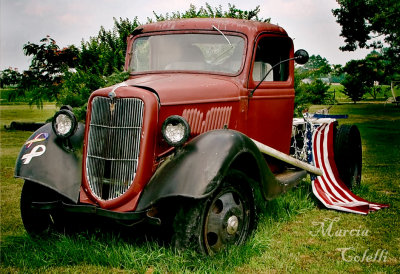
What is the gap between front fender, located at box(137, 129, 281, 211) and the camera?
295 centimetres

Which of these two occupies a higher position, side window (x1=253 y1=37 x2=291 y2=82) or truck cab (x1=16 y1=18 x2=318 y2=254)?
side window (x1=253 y1=37 x2=291 y2=82)

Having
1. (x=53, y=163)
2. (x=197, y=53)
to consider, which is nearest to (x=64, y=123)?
(x=53, y=163)

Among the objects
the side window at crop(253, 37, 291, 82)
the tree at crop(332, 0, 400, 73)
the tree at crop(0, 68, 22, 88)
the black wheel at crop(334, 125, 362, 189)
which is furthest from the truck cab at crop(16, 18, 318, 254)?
the tree at crop(332, 0, 400, 73)

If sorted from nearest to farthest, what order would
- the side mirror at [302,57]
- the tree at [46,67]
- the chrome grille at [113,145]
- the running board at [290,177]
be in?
1. the chrome grille at [113,145]
2. the running board at [290,177]
3. the side mirror at [302,57]
4. the tree at [46,67]

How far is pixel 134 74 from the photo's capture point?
4.57 meters

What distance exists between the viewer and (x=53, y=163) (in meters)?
3.52

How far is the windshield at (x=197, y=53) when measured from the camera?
14.1 ft

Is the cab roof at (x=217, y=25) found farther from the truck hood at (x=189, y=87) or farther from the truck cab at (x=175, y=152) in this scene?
the truck hood at (x=189, y=87)

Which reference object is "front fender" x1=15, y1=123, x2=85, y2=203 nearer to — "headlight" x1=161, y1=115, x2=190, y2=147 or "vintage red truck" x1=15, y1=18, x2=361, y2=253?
"vintage red truck" x1=15, y1=18, x2=361, y2=253

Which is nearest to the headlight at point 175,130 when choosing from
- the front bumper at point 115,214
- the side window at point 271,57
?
the front bumper at point 115,214

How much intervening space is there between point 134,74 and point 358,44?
19.5 m

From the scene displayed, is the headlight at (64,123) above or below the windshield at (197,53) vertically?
below

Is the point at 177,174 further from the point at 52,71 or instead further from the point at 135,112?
the point at 52,71

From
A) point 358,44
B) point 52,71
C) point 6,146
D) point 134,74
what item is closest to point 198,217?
point 134,74
